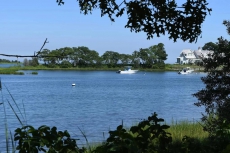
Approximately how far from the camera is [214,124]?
8.47 meters

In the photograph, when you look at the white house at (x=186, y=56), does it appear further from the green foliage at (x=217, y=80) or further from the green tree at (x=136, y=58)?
the green foliage at (x=217, y=80)

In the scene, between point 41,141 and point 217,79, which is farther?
point 217,79

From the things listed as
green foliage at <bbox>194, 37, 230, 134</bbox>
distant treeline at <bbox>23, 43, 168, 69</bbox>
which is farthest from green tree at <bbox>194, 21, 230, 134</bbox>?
distant treeline at <bbox>23, 43, 168, 69</bbox>

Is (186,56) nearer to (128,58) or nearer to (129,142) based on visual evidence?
(128,58)

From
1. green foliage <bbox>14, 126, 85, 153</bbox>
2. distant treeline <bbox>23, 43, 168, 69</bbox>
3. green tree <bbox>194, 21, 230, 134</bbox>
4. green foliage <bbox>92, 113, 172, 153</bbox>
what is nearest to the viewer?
green foliage <bbox>92, 113, 172, 153</bbox>

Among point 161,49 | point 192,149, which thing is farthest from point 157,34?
point 161,49

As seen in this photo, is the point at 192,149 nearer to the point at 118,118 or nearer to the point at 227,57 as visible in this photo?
the point at 227,57

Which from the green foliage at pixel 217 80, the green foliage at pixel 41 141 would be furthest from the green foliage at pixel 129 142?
the green foliage at pixel 217 80

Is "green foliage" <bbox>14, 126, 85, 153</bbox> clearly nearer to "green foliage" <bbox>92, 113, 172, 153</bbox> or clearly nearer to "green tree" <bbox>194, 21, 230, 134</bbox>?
"green foliage" <bbox>92, 113, 172, 153</bbox>

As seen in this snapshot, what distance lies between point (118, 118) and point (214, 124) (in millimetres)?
14232

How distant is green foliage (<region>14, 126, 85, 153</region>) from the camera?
3539mm

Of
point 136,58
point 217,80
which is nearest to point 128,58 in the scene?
point 136,58

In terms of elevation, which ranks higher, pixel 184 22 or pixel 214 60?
pixel 184 22

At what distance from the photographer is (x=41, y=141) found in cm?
359
